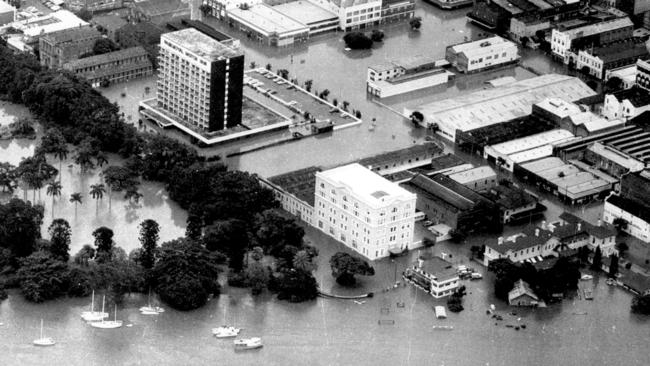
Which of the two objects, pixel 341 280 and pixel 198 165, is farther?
pixel 198 165

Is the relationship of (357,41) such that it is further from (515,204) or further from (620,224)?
(620,224)

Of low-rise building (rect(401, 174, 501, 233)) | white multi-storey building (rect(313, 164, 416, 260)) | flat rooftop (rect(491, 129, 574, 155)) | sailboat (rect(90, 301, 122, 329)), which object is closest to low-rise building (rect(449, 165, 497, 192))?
low-rise building (rect(401, 174, 501, 233))

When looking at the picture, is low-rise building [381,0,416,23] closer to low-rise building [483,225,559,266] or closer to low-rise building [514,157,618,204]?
low-rise building [514,157,618,204]

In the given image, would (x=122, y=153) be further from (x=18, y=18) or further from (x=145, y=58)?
(x=18, y=18)

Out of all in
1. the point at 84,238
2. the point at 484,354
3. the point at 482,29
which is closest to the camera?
the point at 484,354

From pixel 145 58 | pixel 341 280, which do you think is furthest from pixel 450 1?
pixel 341 280
